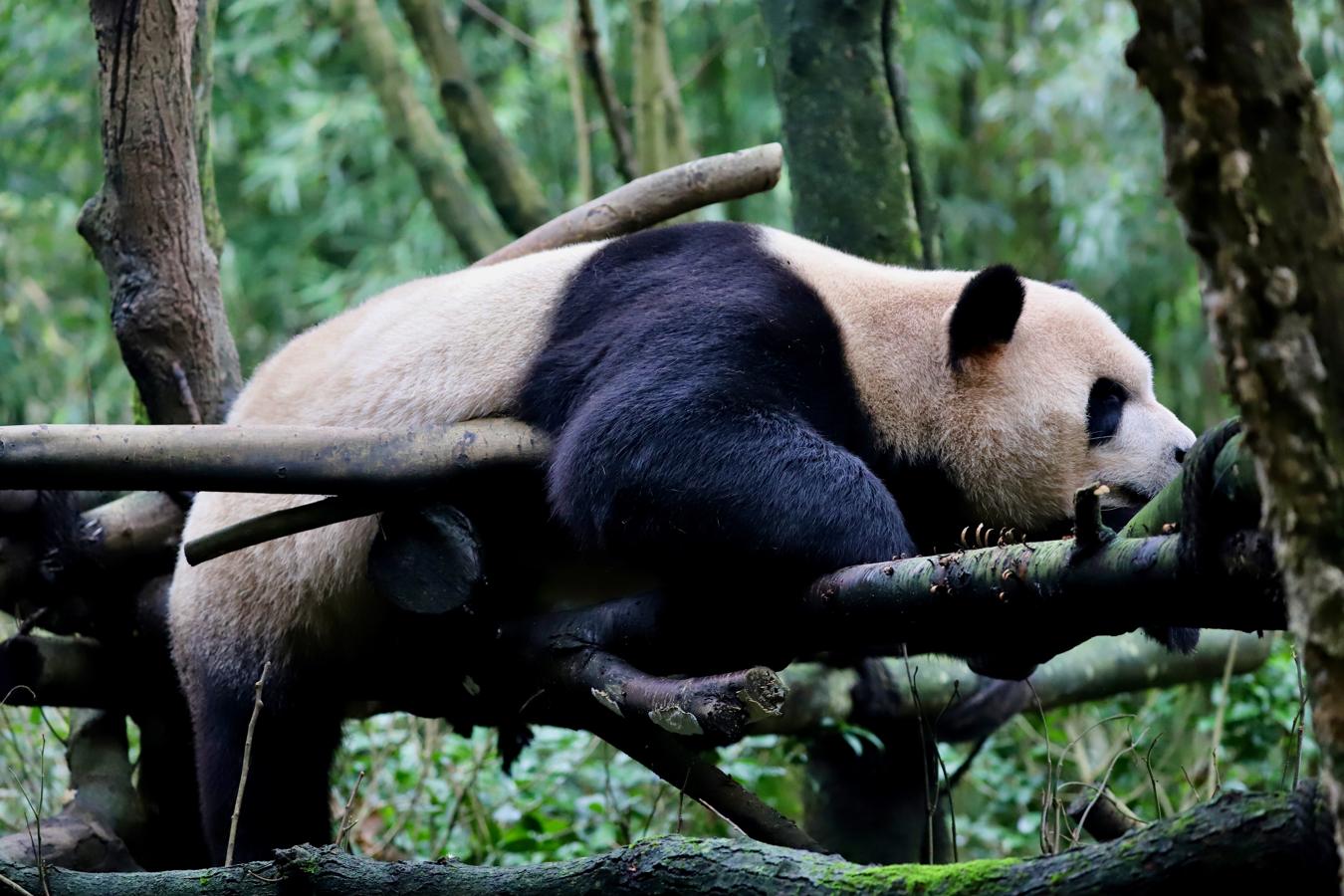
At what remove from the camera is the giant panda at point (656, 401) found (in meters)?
3.35

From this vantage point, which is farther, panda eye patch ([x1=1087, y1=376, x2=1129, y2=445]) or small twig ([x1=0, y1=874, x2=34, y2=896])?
panda eye patch ([x1=1087, y1=376, x2=1129, y2=445])

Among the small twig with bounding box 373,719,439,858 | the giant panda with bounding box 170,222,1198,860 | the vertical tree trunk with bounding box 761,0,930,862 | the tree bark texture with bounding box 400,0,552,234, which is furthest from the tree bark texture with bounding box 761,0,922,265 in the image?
the small twig with bounding box 373,719,439,858

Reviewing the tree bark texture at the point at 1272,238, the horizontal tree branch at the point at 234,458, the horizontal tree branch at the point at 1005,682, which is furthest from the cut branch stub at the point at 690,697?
the horizontal tree branch at the point at 1005,682

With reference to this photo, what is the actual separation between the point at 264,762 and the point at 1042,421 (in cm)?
238

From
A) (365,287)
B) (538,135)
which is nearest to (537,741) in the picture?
(365,287)

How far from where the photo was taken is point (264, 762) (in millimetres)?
3793

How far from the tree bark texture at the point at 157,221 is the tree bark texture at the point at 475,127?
112 inches

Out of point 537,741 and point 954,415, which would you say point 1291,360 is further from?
point 537,741

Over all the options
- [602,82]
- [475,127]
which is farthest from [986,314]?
[475,127]

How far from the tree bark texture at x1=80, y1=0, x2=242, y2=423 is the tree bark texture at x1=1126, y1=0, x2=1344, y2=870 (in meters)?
3.78

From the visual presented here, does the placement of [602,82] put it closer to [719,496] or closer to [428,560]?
[428,560]

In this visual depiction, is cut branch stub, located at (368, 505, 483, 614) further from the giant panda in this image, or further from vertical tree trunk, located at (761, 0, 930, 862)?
vertical tree trunk, located at (761, 0, 930, 862)

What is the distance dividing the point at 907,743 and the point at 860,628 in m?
3.18

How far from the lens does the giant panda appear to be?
11.0 feet
